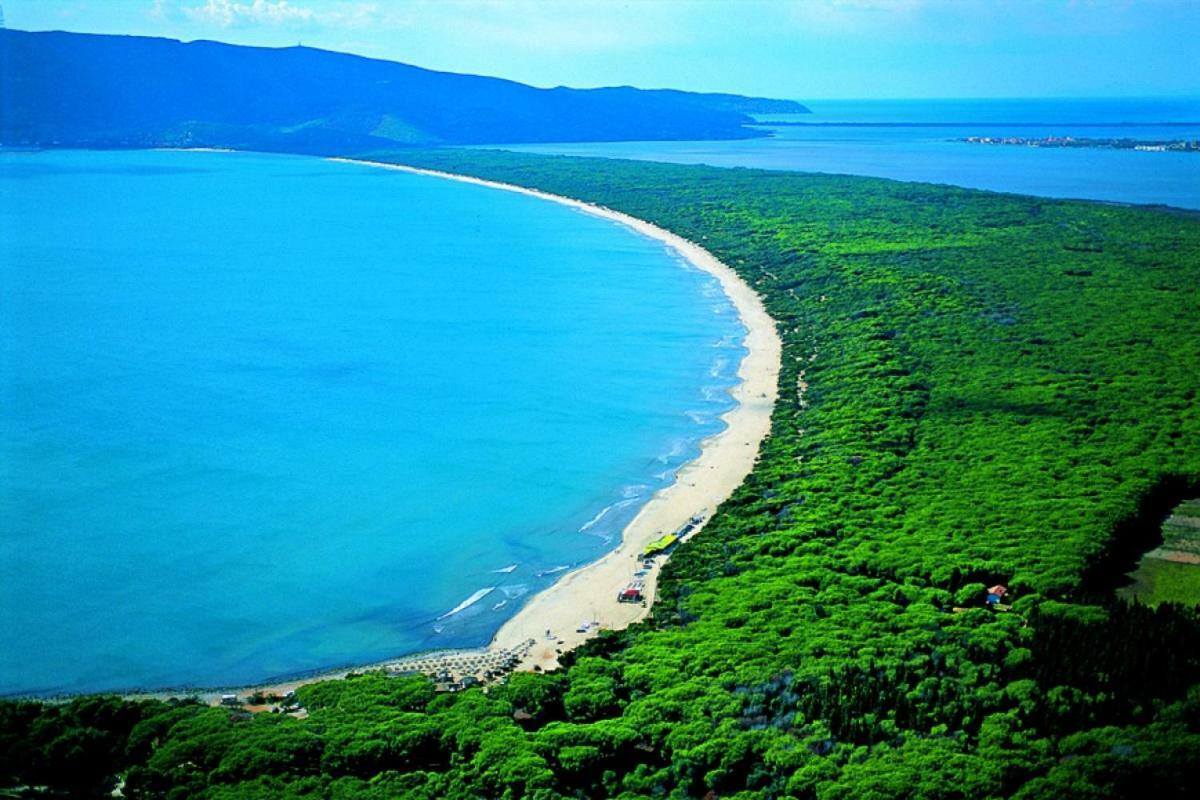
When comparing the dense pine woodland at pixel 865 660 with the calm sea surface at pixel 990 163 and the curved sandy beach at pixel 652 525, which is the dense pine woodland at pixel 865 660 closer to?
the curved sandy beach at pixel 652 525

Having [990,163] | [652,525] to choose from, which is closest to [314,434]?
[652,525]

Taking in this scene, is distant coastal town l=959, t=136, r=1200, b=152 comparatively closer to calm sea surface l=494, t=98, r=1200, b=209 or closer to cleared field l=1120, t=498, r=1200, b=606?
calm sea surface l=494, t=98, r=1200, b=209

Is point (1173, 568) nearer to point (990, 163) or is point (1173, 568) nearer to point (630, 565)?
point (630, 565)

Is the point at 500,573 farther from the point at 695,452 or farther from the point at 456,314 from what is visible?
the point at 456,314

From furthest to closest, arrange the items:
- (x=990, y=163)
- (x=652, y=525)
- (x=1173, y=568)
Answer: (x=990, y=163), (x=652, y=525), (x=1173, y=568)

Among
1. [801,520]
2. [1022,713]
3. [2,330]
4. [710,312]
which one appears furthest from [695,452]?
[2,330]

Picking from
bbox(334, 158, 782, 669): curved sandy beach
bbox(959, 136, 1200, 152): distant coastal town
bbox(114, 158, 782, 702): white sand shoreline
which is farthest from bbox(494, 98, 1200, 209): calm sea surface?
bbox(114, 158, 782, 702): white sand shoreline
